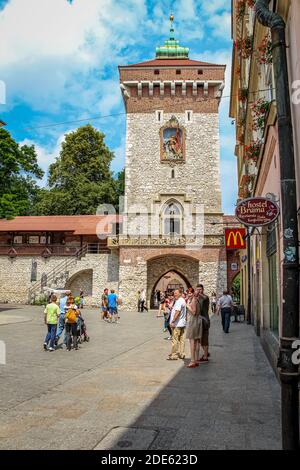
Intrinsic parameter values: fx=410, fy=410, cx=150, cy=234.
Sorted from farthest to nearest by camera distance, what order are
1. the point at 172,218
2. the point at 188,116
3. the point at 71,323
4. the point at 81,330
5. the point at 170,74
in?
the point at 188,116
the point at 170,74
the point at 172,218
the point at 81,330
the point at 71,323

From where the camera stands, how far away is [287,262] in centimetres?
354

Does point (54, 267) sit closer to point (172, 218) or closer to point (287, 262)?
point (172, 218)

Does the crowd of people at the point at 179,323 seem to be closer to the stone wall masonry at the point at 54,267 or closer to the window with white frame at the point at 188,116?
the stone wall masonry at the point at 54,267

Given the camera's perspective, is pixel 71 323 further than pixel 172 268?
No

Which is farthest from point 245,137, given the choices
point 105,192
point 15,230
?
point 105,192

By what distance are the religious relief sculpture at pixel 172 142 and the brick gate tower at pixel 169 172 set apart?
0.08 metres

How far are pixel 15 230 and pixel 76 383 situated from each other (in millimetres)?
29166

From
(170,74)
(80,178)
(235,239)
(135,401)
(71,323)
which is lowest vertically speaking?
(135,401)

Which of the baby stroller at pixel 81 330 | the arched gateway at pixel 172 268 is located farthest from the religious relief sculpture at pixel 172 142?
the baby stroller at pixel 81 330

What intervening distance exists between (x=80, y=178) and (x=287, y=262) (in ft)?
142

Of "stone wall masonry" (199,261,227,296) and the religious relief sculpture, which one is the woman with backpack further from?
the religious relief sculpture

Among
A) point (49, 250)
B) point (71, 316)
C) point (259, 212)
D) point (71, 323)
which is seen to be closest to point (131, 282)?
point (49, 250)

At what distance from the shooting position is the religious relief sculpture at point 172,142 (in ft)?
104

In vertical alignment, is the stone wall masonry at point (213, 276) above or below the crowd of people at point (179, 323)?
above
